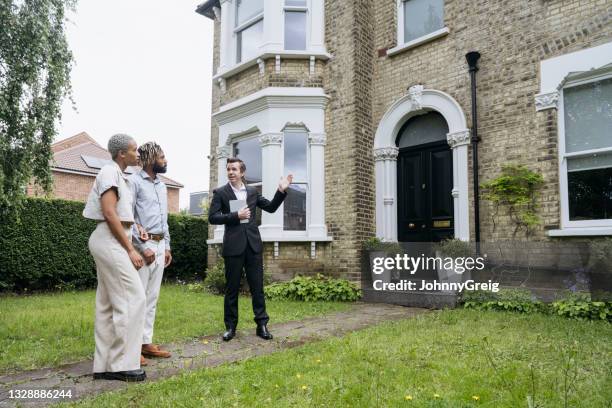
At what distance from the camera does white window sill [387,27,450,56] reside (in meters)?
7.77

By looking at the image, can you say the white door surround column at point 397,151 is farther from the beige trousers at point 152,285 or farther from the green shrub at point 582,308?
the beige trousers at point 152,285

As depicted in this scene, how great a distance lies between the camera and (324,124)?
28.7 feet

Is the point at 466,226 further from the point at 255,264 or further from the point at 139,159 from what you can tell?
the point at 139,159

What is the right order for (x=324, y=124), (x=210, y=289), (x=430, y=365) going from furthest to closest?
1. (x=210, y=289)
2. (x=324, y=124)
3. (x=430, y=365)

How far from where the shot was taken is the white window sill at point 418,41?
25.5 feet

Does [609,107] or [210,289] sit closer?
[609,107]

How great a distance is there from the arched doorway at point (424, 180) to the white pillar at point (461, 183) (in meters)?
0.32

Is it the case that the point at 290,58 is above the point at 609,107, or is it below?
above

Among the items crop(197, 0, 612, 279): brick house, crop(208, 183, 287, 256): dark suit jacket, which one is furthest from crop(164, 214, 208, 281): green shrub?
crop(208, 183, 287, 256): dark suit jacket

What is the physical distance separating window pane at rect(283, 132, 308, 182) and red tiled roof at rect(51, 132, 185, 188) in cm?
1699

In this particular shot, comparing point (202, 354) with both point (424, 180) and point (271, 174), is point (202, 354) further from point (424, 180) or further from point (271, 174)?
point (424, 180)

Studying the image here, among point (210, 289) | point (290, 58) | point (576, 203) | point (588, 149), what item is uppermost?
point (290, 58)

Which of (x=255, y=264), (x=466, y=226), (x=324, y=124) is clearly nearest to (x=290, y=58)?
(x=324, y=124)

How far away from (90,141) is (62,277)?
18.8m
